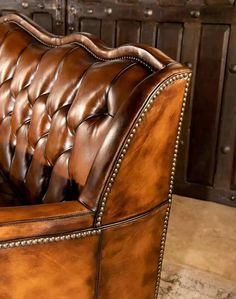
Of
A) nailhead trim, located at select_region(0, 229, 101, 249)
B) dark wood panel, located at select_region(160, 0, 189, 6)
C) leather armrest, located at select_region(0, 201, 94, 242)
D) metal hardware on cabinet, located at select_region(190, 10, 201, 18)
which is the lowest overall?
nailhead trim, located at select_region(0, 229, 101, 249)

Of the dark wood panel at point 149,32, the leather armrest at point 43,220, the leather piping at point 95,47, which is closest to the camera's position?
the leather armrest at point 43,220

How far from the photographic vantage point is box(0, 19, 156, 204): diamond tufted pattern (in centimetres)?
115

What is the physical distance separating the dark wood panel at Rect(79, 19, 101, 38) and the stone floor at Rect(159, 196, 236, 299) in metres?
1.06

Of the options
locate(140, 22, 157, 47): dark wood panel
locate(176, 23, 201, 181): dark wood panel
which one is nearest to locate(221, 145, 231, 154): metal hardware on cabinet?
locate(176, 23, 201, 181): dark wood panel

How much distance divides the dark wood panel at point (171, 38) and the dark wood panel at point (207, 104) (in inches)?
4.9

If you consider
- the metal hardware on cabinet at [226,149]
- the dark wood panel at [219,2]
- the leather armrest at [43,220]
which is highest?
the dark wood panel at [219,2]

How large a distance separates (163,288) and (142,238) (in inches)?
Answer: 23.0

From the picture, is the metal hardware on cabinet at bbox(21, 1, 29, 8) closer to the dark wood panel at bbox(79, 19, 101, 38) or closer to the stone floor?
the dark wood panel at bbox(79, 19, 101, 38)

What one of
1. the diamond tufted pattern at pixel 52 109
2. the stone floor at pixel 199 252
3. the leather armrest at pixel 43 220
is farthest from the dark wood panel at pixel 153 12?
the leather armrest at pixel 43 220

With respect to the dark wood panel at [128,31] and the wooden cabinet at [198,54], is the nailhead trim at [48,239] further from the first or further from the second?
the dark wood panel at [128,31]

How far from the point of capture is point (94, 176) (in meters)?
1.01

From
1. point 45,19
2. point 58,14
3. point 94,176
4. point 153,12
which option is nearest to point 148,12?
point 153,12

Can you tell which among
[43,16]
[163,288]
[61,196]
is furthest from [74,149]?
[43,16]

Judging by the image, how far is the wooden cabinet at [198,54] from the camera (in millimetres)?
2113
